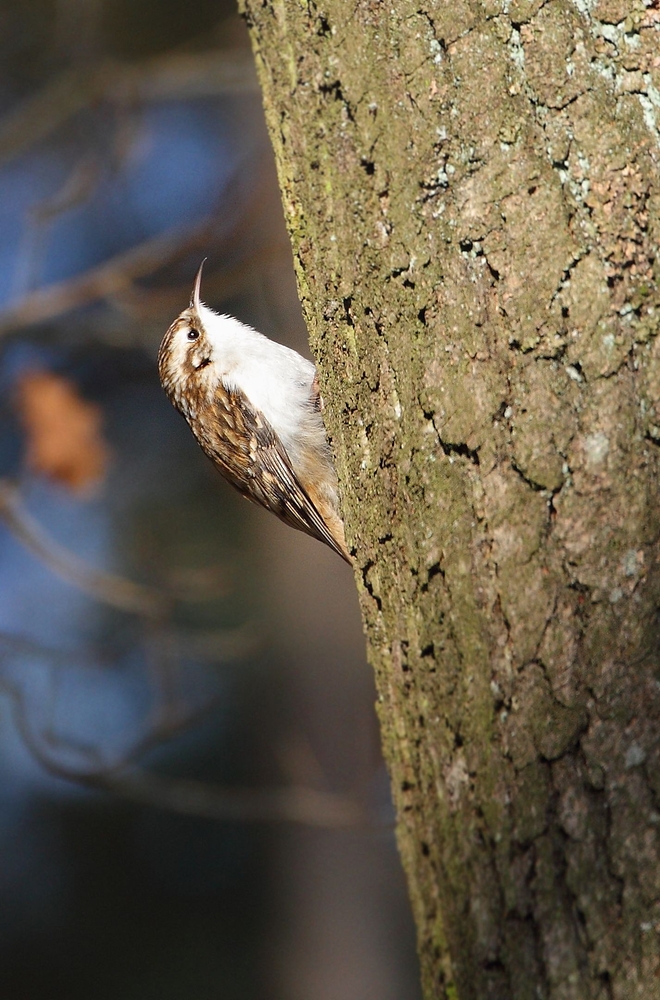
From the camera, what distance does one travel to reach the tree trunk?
49.0 inches

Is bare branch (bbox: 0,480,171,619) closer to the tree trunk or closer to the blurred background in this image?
the blurred background

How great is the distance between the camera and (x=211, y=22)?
6812mm

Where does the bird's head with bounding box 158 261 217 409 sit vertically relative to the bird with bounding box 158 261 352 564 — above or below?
above

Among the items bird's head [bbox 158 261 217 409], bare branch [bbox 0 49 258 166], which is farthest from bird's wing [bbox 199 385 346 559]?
bare branch [bbox 0 49 258 166]

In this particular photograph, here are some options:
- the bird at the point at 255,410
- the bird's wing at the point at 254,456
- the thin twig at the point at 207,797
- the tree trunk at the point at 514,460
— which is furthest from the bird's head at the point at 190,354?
the tree trunk at the point at 514,460

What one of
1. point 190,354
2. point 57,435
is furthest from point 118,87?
point 190,354

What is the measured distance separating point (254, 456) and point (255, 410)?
16 cm

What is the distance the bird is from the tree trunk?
1592mm


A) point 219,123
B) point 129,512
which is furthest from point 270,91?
point 129,512

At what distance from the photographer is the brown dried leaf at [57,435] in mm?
5148

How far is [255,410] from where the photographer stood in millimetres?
3375

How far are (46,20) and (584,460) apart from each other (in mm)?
7056

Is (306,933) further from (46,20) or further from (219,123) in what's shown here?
(46,20)

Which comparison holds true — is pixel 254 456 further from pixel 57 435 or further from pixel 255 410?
pixel 57 435
